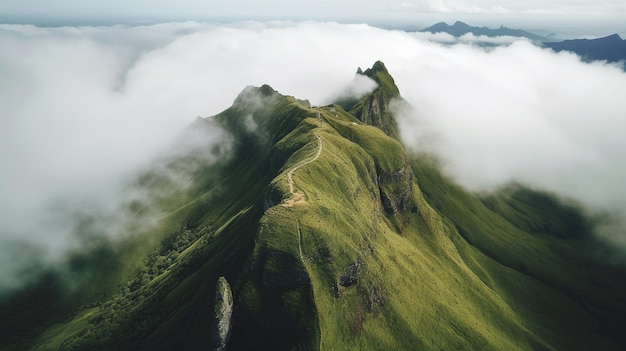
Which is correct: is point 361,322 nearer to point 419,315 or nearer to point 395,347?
point 395,347

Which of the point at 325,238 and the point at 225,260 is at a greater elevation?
the point at 325,238

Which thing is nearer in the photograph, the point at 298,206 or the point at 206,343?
the point at 206,343

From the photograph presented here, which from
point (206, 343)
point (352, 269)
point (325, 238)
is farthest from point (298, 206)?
point (206, 343)

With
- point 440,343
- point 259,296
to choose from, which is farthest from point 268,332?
point 440,343

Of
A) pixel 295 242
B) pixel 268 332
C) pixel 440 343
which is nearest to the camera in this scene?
pixel 268 332

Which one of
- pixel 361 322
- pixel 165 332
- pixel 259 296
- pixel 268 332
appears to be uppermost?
pixel 259 296

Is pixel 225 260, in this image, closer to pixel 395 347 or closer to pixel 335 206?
pixel 335 206

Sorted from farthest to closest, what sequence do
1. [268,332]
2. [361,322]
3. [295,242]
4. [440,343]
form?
[440,343] < [361,322] < [295,242] < [268,332]
